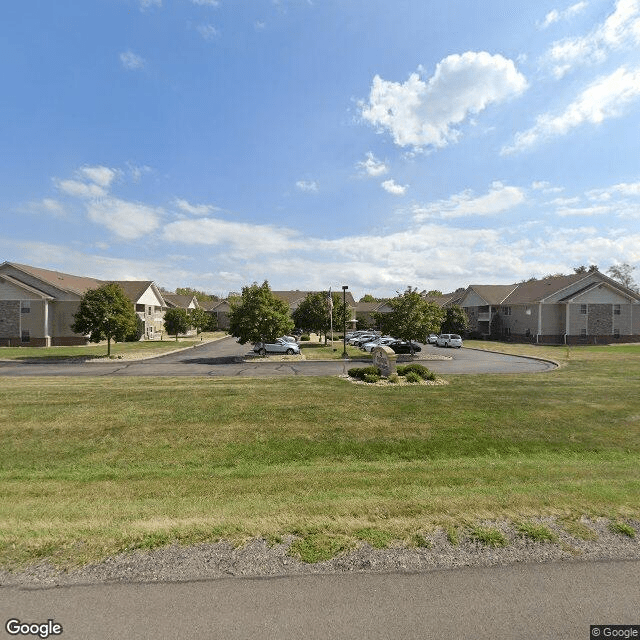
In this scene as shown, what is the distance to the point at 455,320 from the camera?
50500 mm

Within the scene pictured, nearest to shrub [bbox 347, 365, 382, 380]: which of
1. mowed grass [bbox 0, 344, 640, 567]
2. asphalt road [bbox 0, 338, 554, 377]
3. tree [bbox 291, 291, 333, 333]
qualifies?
asphalt road [bbox 0, 338, 554, 377]

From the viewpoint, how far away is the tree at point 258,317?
29.7 metres

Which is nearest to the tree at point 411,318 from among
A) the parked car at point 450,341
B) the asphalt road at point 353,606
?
the parked car at point 450,341

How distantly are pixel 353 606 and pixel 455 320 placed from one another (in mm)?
50616

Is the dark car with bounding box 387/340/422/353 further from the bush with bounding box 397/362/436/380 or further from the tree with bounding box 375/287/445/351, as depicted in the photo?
the bush with bounding box 397/362/436/380

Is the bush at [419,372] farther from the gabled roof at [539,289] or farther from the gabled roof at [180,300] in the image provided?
the gabled roof at [180,300]

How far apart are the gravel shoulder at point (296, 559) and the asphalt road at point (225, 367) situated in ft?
51.4

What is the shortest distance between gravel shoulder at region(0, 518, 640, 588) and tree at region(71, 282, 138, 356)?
2946 cm

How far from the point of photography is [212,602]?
11.9ft

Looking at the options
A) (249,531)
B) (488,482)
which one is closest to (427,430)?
(488,482)

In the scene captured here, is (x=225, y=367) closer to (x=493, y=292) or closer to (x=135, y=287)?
(x=135, y=287)

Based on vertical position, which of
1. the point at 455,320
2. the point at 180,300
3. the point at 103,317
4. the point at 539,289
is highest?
the point at 539,289

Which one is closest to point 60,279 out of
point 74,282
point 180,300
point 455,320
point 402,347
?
point 74,282

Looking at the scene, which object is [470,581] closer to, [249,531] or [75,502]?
[249,531]
